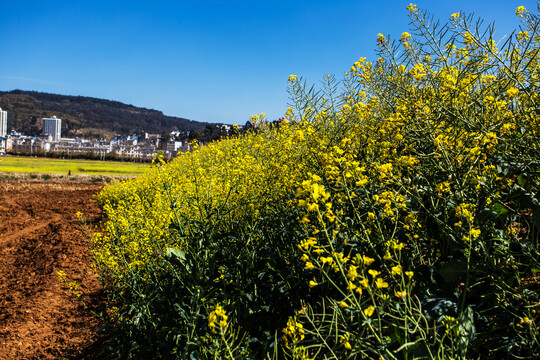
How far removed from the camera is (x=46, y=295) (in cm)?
555

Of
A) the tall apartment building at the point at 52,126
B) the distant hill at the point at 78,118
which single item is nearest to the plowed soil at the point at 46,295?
the distant hill at the point at 78,118

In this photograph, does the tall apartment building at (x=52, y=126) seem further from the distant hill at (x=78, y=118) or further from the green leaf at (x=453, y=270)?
the green leaf at (x=453, y=270)

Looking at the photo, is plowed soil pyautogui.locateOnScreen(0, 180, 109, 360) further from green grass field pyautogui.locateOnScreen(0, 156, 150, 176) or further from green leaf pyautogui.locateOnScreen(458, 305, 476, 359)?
green grass field pyautogui.locateOnScreen(0, 156, 150, 176)

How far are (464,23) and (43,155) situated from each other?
83.7 m

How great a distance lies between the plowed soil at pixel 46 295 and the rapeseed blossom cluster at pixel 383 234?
160 centimetres

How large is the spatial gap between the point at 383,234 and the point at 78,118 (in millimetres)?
198275

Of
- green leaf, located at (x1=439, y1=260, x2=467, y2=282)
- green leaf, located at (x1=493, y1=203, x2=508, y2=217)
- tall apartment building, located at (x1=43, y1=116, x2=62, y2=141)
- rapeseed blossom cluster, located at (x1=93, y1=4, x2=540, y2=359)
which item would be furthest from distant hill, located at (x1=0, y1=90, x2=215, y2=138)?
green leaf, located at (x1=439, y1=260, x2=467, y2=282)

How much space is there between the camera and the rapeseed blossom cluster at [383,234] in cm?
171

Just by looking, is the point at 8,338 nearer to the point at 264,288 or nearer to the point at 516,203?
the point at 264,288

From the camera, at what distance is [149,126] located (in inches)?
7101

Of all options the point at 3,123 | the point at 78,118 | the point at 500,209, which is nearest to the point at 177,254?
the point at 500,209

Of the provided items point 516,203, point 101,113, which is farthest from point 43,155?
point 101,113

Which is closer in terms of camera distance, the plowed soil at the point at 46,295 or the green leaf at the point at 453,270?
the green leaf at the point at 453,270

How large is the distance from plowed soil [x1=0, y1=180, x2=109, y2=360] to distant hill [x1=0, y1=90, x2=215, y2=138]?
145347mm
